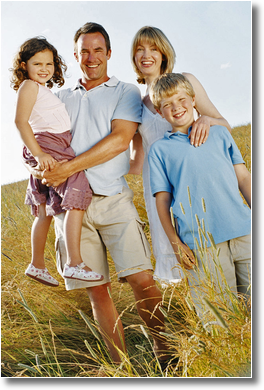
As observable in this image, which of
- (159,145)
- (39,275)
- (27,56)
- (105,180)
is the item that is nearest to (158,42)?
(159,145)

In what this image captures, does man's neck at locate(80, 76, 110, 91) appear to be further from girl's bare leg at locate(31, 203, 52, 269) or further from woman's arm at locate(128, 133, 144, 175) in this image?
girl's bare leg at locate(31, 203, 52, 269)

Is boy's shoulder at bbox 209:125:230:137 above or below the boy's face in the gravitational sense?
below

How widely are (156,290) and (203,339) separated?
947 mm

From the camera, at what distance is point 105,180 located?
8.45ft

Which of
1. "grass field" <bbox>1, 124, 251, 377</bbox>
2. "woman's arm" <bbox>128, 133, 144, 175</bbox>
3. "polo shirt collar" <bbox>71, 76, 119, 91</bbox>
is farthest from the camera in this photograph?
"woman's arm" <bbox>128, 133, 144, 175</bbox>

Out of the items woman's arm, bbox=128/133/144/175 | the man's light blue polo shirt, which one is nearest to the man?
the man's light blue polo shirt

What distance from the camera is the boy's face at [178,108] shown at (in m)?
2.25

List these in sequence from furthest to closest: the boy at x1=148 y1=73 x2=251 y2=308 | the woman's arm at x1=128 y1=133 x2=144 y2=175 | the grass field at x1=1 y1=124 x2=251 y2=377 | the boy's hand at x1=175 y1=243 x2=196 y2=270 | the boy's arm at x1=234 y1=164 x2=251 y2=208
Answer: the woman's arm at x1=128 y1=133 x2=144 y2=175
the boy's arm at x1=234 y1=164 x2=251 y2=208
the boy at x1=148 y1=73 x2=251 y2=308
the boy's hand at x1=175 y1=243 x2=196 y2=270
the grass field at x1=1 y1=124 x2=251 y2=377

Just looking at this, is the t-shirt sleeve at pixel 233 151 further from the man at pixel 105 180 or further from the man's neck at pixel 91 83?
the man's neck at pixel 91 83

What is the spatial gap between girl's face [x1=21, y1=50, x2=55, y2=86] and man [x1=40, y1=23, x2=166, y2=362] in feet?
0.78

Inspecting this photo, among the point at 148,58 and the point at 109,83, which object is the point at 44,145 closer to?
the point at 109,83

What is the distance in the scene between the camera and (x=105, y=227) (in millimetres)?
2621

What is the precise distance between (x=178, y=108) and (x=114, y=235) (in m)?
1.00

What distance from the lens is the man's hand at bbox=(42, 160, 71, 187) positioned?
2428 millimetres
